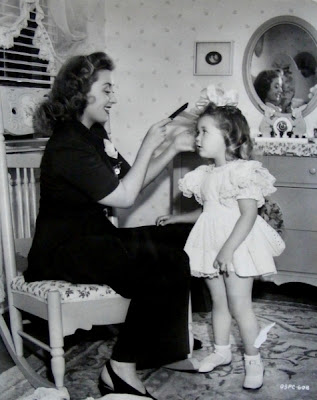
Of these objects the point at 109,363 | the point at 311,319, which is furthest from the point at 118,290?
the point at 311,319

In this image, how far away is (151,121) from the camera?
2.63 metres

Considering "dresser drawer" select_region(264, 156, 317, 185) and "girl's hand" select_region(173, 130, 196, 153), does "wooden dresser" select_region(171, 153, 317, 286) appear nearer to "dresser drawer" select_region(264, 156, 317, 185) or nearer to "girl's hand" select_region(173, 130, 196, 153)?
"dresser drawer" select_region(264, 156, 317, 185)

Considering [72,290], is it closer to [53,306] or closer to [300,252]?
[53,306]

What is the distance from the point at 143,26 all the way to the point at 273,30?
606 mm

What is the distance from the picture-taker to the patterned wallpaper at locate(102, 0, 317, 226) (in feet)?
8.07

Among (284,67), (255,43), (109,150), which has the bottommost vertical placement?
(109,150)

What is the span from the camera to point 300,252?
2250 millimetres

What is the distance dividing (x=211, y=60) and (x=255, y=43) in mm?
219

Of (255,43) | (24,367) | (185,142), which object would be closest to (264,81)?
(255,43)

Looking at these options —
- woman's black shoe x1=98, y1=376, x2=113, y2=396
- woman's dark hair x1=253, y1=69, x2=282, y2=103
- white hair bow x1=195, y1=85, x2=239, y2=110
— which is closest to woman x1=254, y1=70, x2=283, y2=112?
woman's dark hair x1=253, y1=69, x2=282, y2=103

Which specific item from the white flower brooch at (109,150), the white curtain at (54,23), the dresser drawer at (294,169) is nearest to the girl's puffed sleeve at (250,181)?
the white flower brooch at (109,150)

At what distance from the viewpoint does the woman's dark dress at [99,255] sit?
55.3 inches

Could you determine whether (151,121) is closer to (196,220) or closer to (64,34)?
(64,34)

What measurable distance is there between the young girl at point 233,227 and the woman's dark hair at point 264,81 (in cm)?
110
